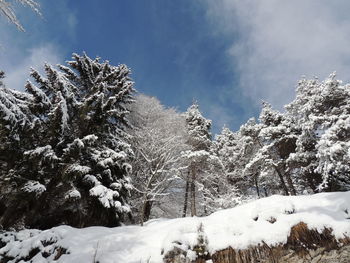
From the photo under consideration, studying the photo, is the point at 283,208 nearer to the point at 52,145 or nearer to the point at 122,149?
the point at 122,149

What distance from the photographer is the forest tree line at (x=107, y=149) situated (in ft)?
26.3

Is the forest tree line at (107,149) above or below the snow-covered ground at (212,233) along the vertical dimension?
above

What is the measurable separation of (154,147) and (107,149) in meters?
3.54

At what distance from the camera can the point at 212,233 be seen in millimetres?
5801

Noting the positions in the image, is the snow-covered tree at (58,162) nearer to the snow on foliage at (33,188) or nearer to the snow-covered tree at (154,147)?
the snow on foliage at (33,188)

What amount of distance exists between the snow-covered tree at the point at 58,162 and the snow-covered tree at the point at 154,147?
2.31m

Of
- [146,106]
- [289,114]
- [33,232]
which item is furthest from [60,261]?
[289,114]

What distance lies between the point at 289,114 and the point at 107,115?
456 inches

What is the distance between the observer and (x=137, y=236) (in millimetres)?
6527

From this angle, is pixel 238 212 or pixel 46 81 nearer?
pixel 238 212

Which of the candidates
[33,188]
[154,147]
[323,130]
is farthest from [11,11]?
[323,130]

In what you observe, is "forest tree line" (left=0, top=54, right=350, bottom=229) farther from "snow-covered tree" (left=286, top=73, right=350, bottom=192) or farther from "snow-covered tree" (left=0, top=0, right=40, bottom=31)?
"snow-covered tree" (left=0, top=0, right=40, bottom=31)

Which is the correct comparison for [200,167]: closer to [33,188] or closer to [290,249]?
[33,188]

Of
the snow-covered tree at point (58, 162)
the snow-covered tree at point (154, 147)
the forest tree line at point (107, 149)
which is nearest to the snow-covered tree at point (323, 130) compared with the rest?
the forest tree line at point (107, 149)
